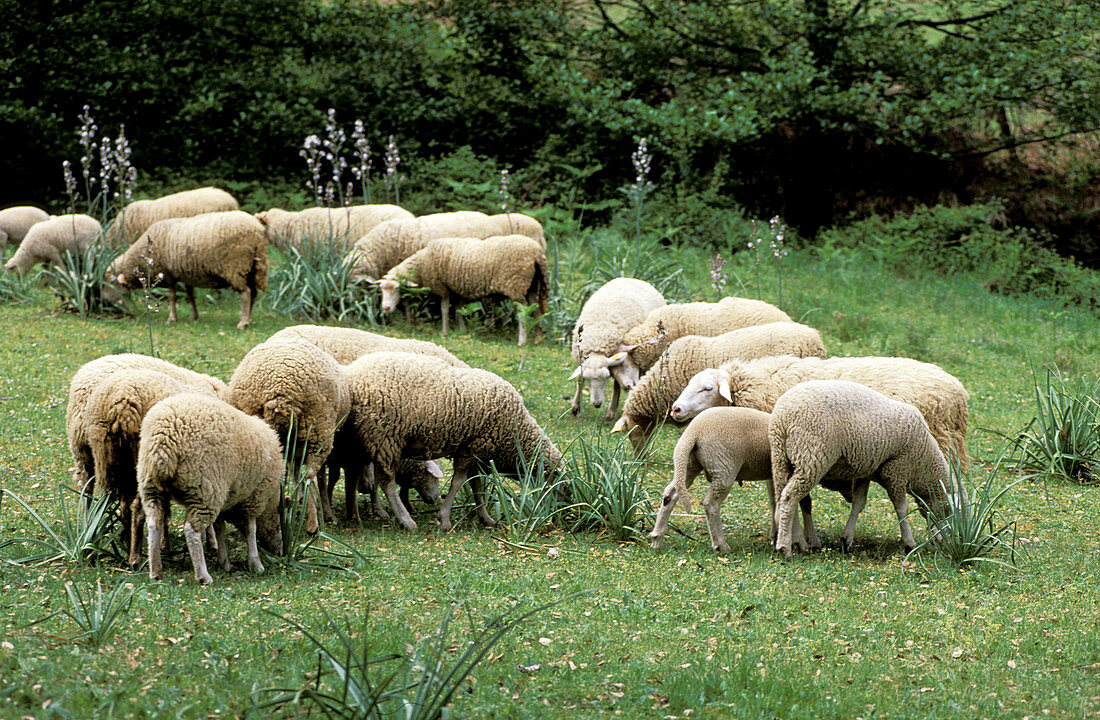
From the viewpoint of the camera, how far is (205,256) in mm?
12742

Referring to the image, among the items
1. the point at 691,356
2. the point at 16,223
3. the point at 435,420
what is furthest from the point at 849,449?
the point at 16,223

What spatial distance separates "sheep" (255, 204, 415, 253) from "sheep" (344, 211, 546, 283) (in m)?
0.41

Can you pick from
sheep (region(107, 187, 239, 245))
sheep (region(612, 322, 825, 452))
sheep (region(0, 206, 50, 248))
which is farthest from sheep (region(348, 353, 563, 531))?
sheep (region(0, 206, 50, 248))

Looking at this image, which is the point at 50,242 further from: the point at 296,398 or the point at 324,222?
the point at 296,398

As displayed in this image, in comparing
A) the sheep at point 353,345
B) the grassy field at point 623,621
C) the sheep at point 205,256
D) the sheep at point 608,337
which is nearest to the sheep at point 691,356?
the grassy field at point 623,621

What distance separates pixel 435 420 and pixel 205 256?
6.51m

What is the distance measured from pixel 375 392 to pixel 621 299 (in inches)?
199

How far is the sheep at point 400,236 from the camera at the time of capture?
46.5 ft

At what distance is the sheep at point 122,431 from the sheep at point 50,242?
899cm

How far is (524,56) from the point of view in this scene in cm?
2253

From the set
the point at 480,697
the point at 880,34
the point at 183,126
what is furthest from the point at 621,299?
the point at 183,126

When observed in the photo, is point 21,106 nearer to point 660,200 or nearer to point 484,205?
point 484,205

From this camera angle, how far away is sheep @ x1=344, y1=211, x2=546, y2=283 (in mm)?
14164

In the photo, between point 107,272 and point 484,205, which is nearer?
point 107,272
